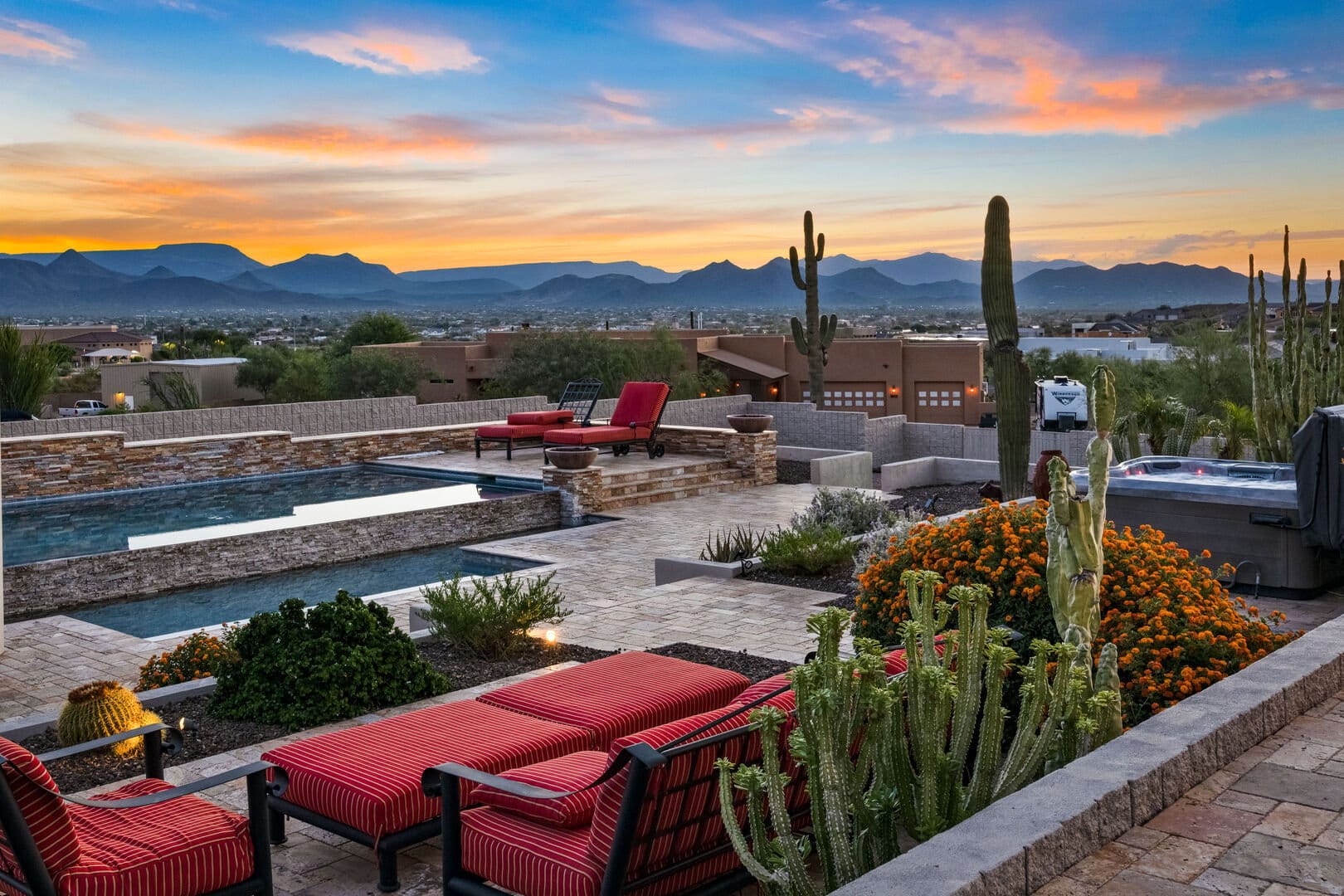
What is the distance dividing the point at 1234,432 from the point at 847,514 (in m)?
6.71

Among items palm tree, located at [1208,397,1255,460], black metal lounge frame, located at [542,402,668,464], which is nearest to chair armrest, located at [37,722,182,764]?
black metal lounge frame, located at [542,402,668,464]

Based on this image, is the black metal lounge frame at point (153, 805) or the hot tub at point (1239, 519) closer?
the black metal lounge frame at point (153, 805)

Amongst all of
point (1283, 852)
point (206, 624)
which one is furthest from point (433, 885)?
point (206, 624)

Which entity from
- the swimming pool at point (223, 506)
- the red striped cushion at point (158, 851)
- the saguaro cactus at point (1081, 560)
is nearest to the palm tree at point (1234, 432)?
the swimming pool at point (223, 506)

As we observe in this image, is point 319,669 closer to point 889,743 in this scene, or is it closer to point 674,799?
point 674,799

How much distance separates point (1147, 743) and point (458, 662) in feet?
13.9

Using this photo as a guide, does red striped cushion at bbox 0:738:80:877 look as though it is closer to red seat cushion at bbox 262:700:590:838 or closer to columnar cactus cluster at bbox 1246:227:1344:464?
red seat cushion at bbox 262:700:590:838

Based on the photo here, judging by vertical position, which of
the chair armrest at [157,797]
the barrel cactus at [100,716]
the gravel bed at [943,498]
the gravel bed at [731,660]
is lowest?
the gravel bed at [943,498]

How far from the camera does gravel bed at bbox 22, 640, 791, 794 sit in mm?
5191

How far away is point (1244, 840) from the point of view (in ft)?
10.6

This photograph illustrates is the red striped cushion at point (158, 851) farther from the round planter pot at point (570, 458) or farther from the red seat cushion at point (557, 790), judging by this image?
the round planter pot at point (570, 458)

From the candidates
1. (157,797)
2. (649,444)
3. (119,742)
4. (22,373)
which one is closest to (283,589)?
(649,444)

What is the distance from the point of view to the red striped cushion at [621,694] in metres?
4.47

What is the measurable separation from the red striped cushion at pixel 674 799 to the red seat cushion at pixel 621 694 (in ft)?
3.60
